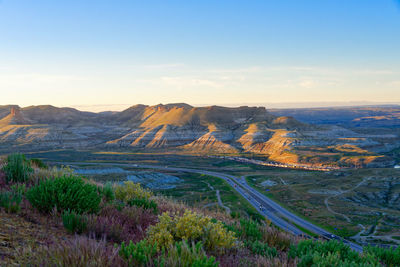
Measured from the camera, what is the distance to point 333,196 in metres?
74.1

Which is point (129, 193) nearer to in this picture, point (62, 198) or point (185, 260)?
point (62, 198)

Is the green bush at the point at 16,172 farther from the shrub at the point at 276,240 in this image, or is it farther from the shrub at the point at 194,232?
the shrub at the point at 276,240

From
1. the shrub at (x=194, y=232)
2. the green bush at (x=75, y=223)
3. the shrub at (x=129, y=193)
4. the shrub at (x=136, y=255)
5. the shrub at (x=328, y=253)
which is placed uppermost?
the shrub at (x=136, y=255)

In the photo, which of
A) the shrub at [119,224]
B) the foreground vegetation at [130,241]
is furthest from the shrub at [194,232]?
Result: the shrub at [119,224]

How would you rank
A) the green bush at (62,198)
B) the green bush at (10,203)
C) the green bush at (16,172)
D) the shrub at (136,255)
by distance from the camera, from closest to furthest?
1. the shrub at (136,255)
2. the green bush at (10,203)
3. the green bush at (62,198)
4. the green bush at (16,172)

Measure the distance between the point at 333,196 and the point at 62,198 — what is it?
257 ft

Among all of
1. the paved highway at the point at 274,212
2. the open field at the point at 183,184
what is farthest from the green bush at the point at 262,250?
the open field at the point at 183,184

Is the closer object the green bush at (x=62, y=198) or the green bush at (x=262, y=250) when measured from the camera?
the green bush at (x=262, y=250)

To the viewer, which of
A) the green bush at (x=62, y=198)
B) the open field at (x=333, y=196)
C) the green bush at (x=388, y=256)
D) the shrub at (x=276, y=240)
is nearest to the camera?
the green bush at (x=388, y=256)

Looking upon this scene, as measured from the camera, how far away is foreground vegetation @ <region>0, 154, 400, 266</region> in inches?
166

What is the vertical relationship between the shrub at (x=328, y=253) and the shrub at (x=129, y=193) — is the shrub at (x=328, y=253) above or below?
below

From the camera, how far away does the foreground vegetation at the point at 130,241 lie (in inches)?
166

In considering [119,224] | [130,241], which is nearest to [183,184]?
[119,224]

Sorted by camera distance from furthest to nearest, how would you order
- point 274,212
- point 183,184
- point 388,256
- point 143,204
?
1. point 183,184
2. point 274,212
3. point 143,204
4. point 388,256
